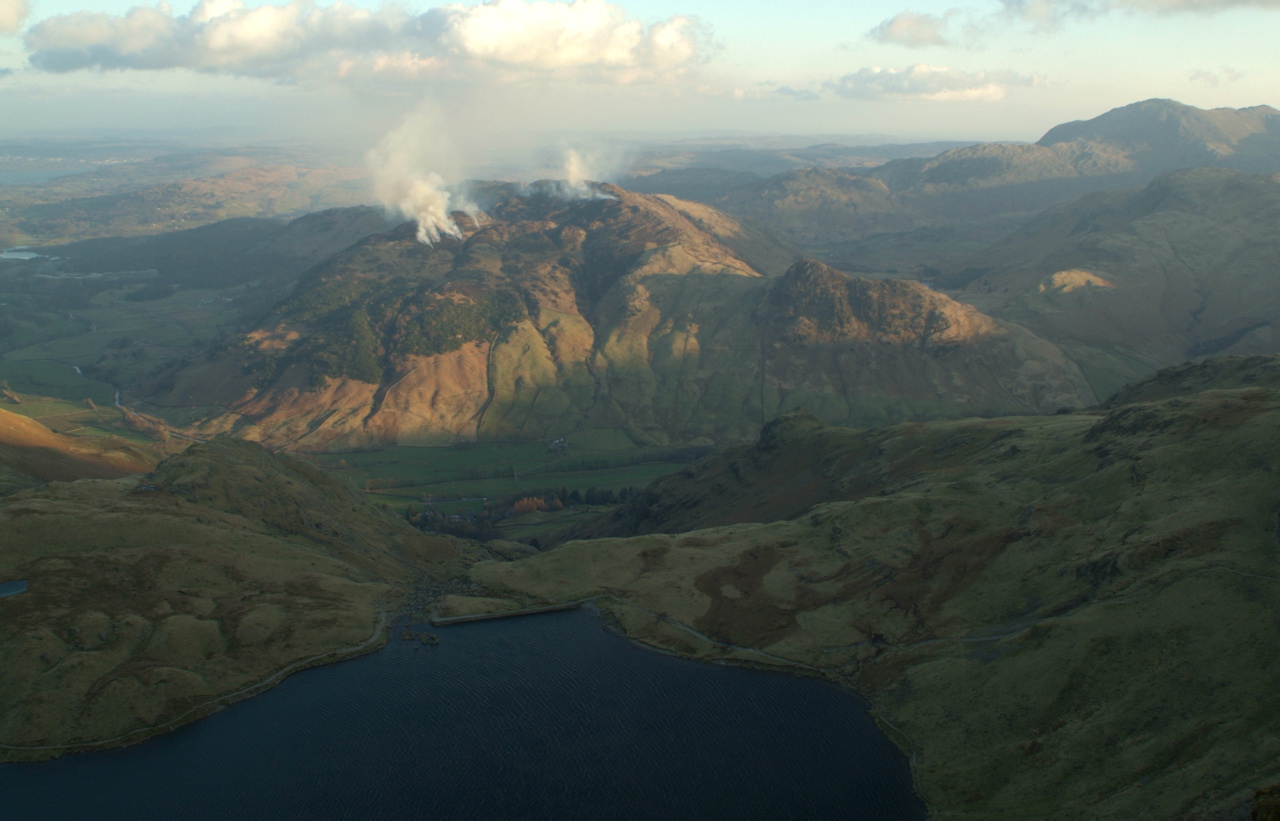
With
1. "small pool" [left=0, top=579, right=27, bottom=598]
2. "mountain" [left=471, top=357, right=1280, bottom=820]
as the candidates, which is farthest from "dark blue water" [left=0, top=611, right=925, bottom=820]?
"small pool" [left=0, top=579, right=27, bottom=598]

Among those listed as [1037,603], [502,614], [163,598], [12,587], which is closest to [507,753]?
[502,614]

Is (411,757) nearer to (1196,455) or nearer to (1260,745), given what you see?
(1260,745)

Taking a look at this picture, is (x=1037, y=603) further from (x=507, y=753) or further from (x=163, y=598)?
(x=163, y=598)

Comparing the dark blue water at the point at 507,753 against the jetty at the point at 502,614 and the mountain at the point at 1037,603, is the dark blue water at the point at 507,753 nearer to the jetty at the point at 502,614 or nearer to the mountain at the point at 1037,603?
the mountain at the point at 1037,603

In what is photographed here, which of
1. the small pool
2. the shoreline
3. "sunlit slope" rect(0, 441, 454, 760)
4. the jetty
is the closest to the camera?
the shoreline

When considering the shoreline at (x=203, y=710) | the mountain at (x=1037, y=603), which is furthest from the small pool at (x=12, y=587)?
the mountain at (x=1037, y=603)

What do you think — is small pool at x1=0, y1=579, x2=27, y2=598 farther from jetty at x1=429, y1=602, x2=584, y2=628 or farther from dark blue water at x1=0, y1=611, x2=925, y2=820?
jetty at x1=429, y1=602, x2=584, y2=628

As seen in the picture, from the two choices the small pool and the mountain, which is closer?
the mountain
